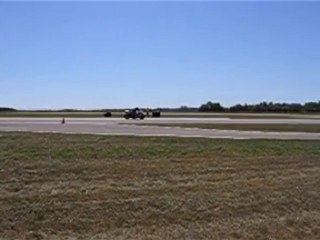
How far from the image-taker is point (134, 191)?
1487 centimetres

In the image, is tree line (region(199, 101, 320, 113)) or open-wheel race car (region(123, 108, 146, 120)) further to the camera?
tree line (region(199, 101, 320, 113))

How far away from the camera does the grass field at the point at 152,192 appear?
41.8ft

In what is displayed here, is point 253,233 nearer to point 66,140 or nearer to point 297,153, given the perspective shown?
point 297,153

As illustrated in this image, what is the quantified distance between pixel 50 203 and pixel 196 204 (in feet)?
12.4

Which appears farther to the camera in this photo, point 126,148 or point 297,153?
point 297,153

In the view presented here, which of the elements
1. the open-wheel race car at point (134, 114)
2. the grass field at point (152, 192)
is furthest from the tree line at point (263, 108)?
the grass field at point (152, 192)

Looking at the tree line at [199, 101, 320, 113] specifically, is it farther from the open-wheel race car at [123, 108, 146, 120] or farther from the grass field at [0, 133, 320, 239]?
the grass field at [0, 133, 320, 239]

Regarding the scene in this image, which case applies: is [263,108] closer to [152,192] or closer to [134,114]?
[134,114]

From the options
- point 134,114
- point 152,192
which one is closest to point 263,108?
point 134,114

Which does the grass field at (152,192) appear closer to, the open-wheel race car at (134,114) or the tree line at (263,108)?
the open-wheel race car at (134,114)

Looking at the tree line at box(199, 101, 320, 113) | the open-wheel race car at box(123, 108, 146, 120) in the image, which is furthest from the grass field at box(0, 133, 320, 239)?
the tree line at box(199, 101, 320, 113)

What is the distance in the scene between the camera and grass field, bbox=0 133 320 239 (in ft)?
41.8

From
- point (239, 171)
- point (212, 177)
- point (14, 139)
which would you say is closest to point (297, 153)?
point (239, 171)

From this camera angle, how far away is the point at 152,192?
14875 mm
